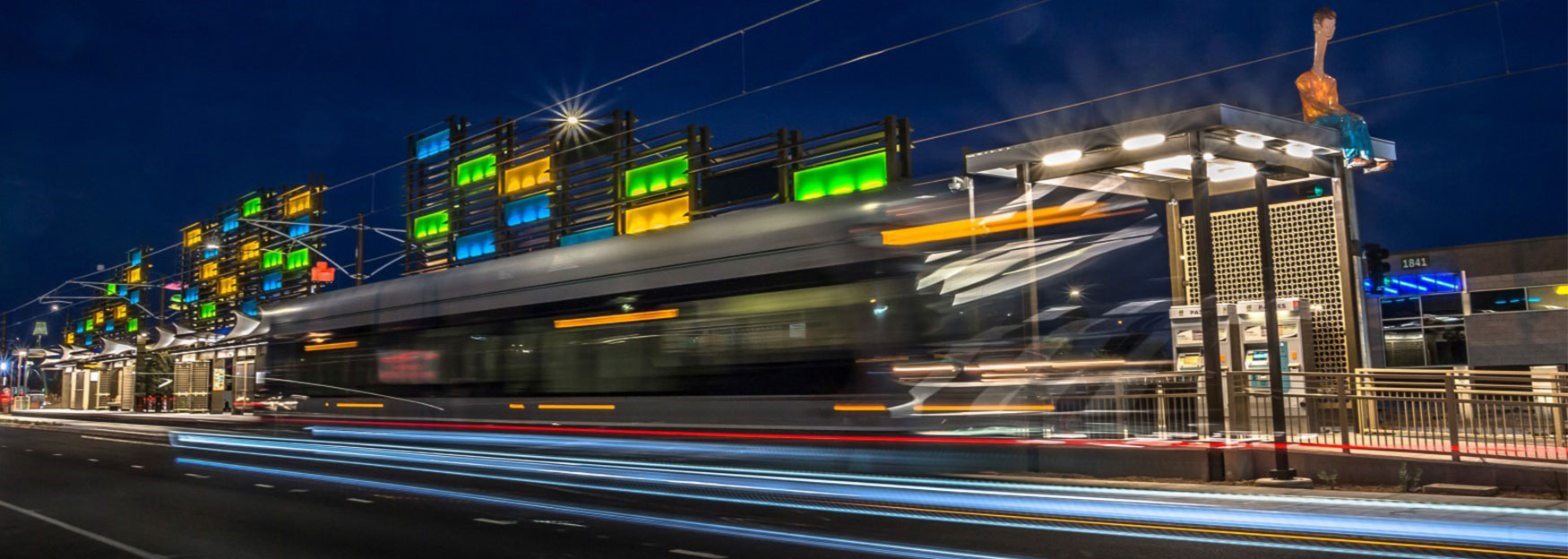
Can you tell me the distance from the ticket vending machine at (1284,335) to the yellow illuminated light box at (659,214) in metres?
17.5

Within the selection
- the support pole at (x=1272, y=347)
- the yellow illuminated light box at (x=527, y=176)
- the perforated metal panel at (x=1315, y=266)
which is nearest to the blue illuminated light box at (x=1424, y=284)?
the perforated metal panel at (x=1315, y=266)

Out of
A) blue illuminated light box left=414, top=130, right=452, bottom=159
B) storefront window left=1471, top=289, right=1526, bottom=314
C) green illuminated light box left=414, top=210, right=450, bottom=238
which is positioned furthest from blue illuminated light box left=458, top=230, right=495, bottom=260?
storefront window left=1471, top=289, right=1526, bottom=314

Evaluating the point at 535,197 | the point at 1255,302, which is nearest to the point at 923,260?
the point at 1255,302

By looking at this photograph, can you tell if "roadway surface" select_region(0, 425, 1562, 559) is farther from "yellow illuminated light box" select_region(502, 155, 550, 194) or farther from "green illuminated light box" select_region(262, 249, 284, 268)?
"green illuminated light box" select_region(262, 249, 284, 268)

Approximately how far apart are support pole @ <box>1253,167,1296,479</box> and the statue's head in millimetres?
2645

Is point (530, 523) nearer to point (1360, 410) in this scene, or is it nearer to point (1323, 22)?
point (1360, 410)

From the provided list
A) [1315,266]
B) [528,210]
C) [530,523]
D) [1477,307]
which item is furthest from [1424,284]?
[530,523]

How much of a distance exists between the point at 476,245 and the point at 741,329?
30.2 meters

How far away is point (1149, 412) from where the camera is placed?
16.1 metres

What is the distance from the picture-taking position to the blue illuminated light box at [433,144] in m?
42.8

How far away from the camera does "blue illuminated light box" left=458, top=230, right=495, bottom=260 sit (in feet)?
133

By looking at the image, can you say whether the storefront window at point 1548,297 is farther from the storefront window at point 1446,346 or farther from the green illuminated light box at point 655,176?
the green illuminated light box at point 655,176

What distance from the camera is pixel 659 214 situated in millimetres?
35094

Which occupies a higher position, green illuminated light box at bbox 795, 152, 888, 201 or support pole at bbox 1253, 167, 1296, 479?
green illuminated light box at bbox 795, 152, 888, 201
